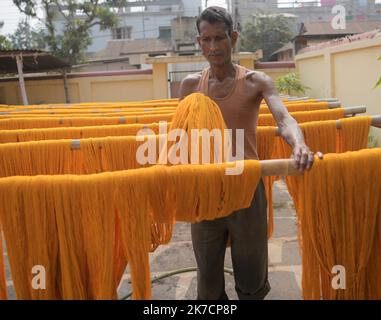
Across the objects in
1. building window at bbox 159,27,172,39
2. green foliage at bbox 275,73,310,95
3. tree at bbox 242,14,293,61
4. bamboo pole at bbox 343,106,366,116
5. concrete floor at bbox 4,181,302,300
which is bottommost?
concrete floor at bbox 4,181,302,300

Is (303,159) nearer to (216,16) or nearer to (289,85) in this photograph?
(216,16)

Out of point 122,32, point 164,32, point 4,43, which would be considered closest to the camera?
point 4,43

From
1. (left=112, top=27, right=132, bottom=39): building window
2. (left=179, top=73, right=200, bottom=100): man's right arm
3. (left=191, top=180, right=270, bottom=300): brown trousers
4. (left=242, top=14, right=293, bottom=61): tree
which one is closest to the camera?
(left=191, top=180, right=270, bottom=300): brown trousers

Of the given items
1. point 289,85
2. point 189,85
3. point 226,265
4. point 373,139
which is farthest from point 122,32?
point 189,85

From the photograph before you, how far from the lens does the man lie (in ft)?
5.98

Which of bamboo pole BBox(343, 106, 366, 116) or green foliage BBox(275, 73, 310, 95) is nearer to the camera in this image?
bamboo pole BBox(343, 106, 366, 116)

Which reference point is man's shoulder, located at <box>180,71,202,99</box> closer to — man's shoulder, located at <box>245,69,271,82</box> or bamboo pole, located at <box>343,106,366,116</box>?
man's shoulder, located at <box>245,69,271,82</box>

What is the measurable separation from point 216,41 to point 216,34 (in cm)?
3

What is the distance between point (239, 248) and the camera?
6.18 ft

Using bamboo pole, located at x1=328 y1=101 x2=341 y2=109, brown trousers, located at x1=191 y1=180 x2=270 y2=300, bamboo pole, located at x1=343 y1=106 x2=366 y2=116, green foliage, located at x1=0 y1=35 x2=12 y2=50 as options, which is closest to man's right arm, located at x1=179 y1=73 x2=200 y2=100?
brown trousers, located at x1=191 y1=180 x2=270 y2=300

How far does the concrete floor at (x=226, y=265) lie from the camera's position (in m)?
3.15

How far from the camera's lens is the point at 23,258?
4.70 ft

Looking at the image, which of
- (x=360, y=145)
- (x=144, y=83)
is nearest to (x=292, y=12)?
(x=144, y=83)
